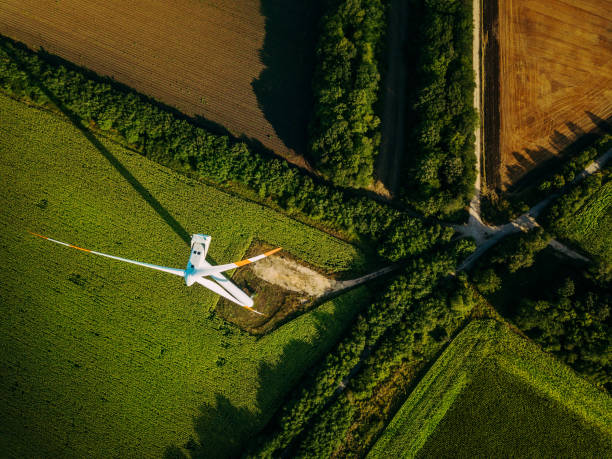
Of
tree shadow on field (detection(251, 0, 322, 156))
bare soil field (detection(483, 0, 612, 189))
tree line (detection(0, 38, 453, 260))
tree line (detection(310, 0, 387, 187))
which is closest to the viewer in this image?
tree line (detection(310, 0, 387, 187))

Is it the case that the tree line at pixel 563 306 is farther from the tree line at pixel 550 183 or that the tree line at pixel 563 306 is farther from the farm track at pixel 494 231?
the tree line at pixel 550 183

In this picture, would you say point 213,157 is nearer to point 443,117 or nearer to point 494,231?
point 443,117

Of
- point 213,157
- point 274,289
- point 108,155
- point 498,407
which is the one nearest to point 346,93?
point 213,157

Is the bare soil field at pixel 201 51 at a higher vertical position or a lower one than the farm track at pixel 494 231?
higher

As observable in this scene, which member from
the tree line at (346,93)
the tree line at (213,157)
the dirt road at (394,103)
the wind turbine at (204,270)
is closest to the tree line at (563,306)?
the tree line at (213,157)

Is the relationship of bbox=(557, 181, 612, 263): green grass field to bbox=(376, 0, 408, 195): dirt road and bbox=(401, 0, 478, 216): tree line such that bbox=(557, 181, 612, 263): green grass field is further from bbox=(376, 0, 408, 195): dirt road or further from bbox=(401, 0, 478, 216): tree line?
bbox=(376, 0, 408, 195): dirt road

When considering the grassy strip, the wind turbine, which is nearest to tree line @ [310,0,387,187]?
the wind turbine
